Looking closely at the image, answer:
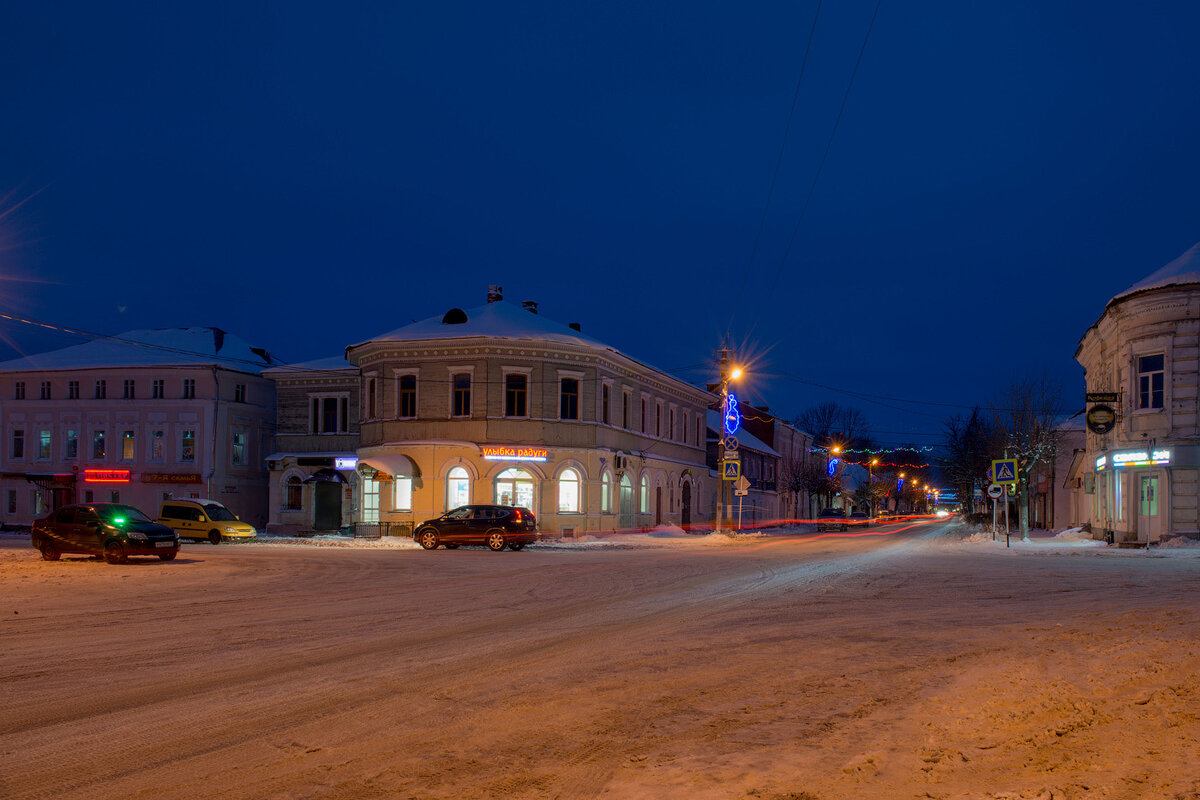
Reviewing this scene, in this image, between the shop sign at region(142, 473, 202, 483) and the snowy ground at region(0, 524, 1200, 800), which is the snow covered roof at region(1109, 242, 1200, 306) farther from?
the shop sign at region(142, 473, 202, 483)

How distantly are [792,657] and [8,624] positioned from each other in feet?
33.3

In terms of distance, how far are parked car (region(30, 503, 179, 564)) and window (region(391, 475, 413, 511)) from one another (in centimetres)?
1489

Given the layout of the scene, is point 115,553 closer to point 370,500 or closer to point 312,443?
point 370,500

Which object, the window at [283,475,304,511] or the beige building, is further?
the window at [283,475,304,511]

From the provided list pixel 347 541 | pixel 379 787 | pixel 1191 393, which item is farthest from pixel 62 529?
pixel 1191 393

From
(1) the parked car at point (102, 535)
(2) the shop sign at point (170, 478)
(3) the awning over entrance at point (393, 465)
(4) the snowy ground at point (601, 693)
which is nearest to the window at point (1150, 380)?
(4) the snowy ground at point (601, 693)

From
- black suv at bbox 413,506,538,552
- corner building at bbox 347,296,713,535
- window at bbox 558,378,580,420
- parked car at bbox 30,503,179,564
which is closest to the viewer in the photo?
parked car at bbox 30,503,179,564

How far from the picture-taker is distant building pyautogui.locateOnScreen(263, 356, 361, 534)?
151ft

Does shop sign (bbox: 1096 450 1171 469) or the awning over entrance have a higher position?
shop sign (bbox: 1096 450 1171 469)

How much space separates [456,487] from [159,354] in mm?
23047

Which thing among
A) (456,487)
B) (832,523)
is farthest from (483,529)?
(832,523)

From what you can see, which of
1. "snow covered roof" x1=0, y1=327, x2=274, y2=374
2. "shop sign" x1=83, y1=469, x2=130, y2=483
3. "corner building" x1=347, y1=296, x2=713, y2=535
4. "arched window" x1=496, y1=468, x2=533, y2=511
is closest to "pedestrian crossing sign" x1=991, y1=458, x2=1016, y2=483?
"corner building" x1=347, y1=296, x2=713, y2=535

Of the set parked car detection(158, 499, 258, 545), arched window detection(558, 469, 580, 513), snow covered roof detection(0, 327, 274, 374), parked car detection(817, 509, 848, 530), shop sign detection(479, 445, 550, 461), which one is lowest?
parked car detection(817, 509, 848, 530)

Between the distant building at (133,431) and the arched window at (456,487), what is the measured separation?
17.5m
